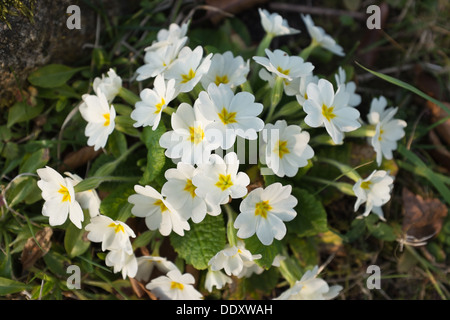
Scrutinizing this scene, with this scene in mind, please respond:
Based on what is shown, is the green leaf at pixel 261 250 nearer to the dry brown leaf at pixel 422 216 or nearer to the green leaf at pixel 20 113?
the dry brown leaf at pixel 422 216

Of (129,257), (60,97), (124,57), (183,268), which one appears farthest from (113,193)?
(124,57)

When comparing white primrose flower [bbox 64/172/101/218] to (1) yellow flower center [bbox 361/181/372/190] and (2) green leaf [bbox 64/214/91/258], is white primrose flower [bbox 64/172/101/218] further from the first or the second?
(1) yellow flower center [bbox 361/181/372/190]

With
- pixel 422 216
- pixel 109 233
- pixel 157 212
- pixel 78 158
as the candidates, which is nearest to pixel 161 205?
pixel 157 212

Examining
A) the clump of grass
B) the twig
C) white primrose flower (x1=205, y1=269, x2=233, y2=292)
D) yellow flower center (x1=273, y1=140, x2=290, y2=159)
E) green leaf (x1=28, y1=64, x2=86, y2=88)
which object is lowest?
white primrose flower (x1=205, y1=269, x2=233, y2=292)

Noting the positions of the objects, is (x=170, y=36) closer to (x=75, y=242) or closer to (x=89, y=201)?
(x=89, y=201)

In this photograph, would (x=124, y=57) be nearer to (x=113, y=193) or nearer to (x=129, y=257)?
(x=113, y=193)

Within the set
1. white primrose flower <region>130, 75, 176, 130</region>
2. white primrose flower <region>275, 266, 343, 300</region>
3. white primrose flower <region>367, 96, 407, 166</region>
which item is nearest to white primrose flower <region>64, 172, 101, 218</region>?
white primrose flower <region>130, 75, 176, 130</region>
